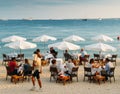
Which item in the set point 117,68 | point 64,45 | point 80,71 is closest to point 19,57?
point 64,45

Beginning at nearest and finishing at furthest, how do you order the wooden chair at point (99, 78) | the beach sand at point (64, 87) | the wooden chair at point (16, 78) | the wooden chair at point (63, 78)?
1. the beach sand at point (64, 87)
2. the wooden chair at point (63, 78)
3. the wooden chair at point (99, 78)
4. the wooden chair at point (16, 78)

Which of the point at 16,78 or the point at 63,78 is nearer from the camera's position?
the point at 63,78

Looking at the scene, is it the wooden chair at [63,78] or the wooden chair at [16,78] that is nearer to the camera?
the wooden chair at [63,78]

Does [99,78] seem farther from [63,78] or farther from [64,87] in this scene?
[64,87]

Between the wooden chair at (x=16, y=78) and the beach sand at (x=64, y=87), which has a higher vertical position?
the wooden chair at (x=16, y=78)

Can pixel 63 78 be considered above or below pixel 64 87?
above

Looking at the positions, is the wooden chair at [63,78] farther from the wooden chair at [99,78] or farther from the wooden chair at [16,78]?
the wooden chair at [16,78]

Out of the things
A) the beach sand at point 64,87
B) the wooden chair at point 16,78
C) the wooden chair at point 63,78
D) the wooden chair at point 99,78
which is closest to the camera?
the beach sand at point 64,87

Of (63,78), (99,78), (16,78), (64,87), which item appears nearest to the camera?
(64,87)

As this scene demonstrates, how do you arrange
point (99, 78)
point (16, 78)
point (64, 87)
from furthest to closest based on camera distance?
point (16, 78) < point (99, 78) < point (64, 87)

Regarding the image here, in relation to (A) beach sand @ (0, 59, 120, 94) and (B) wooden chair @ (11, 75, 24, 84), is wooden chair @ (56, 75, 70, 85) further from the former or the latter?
(B) wooden chair @ (11, 75, 24, 84)

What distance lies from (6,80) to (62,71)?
119 inches

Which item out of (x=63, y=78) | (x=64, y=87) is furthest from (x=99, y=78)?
(x=64, y=87)

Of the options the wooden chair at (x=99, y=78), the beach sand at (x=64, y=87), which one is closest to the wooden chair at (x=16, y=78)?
the beach sand at (x=64, y=87)
